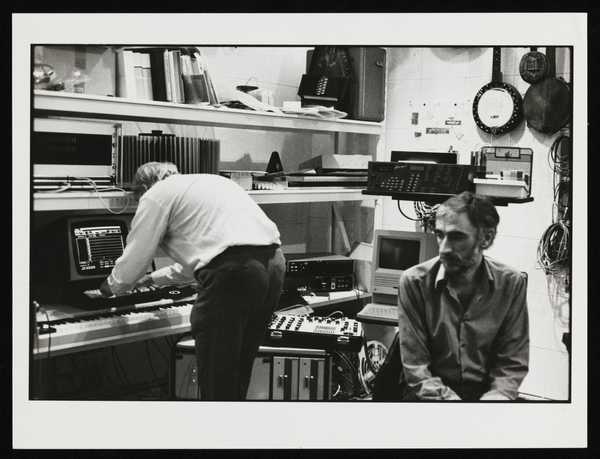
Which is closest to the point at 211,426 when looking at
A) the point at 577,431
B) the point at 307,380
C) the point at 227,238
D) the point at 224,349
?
the point at 224,349

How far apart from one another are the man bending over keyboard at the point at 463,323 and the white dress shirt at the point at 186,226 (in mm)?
676

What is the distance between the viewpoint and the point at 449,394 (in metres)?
2.62

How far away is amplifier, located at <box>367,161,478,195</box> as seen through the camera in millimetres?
2934

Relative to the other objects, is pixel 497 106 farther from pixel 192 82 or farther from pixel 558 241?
pixel 192 82

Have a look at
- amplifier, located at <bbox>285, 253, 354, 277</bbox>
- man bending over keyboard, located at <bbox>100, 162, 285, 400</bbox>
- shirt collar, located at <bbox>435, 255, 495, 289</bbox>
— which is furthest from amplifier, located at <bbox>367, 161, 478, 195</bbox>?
man bending over keyboard, located at <bbox>100, 162, 285, 400</bbox>

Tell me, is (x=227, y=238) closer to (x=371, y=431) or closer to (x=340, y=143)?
(x=371, y=431)

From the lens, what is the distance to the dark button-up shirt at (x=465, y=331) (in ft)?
8.37

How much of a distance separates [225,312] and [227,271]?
0.16 metres

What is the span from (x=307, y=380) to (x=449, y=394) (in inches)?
26.0

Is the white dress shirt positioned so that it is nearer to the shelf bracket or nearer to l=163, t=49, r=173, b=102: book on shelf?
l=163, t=49, r=173, b=102: book on shelf

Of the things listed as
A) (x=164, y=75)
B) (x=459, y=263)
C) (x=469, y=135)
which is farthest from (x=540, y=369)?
(x=164, y=75)

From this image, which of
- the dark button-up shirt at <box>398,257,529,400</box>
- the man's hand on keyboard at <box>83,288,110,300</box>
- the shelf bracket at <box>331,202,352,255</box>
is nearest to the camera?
the dark button-up shirt at <box>398,257,529,400</box>

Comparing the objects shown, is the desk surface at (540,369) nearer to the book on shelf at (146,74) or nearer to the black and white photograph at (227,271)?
the black and white photograph at (227,271)

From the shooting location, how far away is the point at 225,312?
267cm
